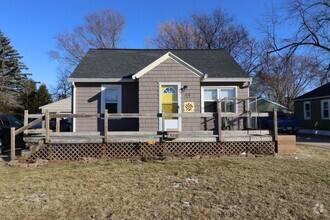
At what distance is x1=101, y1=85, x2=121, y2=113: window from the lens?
12.8 m

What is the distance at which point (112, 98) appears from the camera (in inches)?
504

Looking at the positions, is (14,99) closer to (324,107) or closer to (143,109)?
(143,109)

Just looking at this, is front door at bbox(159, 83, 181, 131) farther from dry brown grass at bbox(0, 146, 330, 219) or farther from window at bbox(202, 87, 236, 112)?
dry brown grass at bbox(0, 146, 330, 219)

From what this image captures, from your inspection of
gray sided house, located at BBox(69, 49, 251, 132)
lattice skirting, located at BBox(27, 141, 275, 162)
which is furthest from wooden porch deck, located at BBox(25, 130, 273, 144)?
gray sided house, located at BBox(69, 49, 251, 132)

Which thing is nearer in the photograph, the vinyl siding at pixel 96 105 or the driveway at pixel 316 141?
the vinyl siding at pixel 96 105

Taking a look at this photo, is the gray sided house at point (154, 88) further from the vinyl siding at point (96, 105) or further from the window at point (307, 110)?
the window at point (307, 110)

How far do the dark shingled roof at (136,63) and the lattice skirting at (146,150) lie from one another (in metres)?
4.36

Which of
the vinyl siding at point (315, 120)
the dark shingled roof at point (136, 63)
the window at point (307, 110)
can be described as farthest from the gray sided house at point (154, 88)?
the window at point (307, 110)

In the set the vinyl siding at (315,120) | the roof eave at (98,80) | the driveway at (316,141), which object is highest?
the roof eave at (98,80)

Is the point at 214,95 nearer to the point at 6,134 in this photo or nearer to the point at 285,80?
the point at 6,134

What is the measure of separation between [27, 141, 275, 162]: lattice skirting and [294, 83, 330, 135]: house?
43.9 feet

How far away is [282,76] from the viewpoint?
141 feet

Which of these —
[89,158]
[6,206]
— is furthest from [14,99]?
[6,206]

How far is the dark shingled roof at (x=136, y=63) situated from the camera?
42.4ft
